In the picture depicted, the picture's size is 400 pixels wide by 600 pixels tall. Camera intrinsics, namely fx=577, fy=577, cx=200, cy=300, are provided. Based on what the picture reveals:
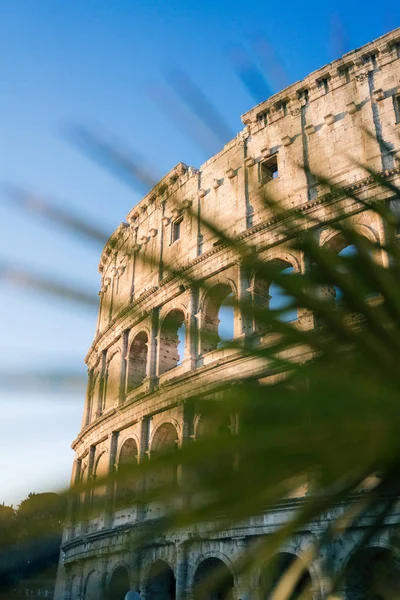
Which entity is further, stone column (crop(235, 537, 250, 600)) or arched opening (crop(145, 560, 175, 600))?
arched opening (crop(145, 560, 175, 600))

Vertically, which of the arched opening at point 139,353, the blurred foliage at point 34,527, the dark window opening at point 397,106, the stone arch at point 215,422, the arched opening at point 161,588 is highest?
the dark window opening at point 397,106

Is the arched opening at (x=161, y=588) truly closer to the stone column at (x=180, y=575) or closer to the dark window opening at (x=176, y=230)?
the stone column at (x=180, y=575)

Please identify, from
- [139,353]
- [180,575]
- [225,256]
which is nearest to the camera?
[225,256]

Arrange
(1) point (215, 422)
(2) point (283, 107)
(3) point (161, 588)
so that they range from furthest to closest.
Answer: (2) point (283, 107), (3) point (161, 588), (1) point (215, 422)

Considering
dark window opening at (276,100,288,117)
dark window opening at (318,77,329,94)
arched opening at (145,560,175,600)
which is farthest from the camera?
dark window opening at (276,100,288,117)

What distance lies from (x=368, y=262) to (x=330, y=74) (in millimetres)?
14524

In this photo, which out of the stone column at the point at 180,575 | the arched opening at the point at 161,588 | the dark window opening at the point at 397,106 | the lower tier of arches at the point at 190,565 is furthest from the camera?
the arched opening at the point at 161,588

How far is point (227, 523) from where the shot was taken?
73 centimetres

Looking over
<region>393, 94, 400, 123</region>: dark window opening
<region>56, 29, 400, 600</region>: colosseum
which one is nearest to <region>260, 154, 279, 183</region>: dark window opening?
<region>56, 29, 400, 600</region>: colosseum

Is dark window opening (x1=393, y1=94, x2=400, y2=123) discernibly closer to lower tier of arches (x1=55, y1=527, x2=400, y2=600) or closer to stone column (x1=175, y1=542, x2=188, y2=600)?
lower tier of arches (x1=55, y1=527, x2=400, y2=600)

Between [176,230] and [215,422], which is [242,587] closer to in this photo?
[215,422]

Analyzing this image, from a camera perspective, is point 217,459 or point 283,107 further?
point 283,107

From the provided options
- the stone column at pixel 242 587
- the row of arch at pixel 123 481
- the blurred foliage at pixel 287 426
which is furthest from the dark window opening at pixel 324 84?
the row of arch at pixel 123 481

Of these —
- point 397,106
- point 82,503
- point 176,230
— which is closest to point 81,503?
point 82,503
